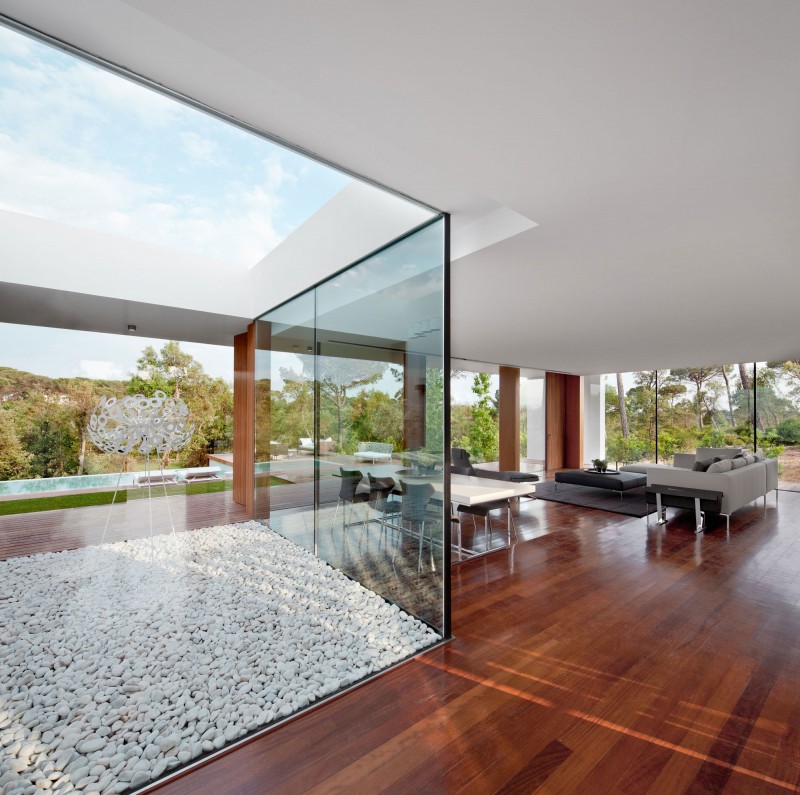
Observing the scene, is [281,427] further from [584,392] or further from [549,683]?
[584,392]

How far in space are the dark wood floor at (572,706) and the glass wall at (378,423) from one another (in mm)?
567

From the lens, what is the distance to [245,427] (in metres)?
5.33

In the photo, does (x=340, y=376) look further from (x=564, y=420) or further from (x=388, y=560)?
(x=564, y=420)

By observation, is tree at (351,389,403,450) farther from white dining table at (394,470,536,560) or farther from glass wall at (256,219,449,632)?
white dining table at (394,470,536,560)

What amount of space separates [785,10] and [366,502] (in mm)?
3039

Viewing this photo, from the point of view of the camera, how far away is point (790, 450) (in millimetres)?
8461

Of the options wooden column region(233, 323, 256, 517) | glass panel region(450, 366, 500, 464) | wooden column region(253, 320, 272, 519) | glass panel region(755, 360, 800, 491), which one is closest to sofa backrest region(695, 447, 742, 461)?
glass panel region(755, 360, 800, 491)

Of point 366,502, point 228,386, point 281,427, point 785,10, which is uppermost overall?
point 785,10

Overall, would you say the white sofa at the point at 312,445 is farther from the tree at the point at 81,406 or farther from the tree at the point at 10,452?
the tree at the point at 10,452

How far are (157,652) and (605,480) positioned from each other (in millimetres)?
6350

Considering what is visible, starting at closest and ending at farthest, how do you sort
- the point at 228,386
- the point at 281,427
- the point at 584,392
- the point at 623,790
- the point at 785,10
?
1. the point at 785,10
2. the point at 623,790
3. the point at 281,427
4. the point at 228,386
5. the point at 584,392

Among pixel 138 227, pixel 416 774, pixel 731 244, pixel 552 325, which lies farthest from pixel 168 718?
pixel 552 325

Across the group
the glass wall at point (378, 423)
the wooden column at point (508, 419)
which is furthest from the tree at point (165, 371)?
the wooden column at point (508, 419)

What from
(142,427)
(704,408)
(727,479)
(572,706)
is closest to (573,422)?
(704,408)
